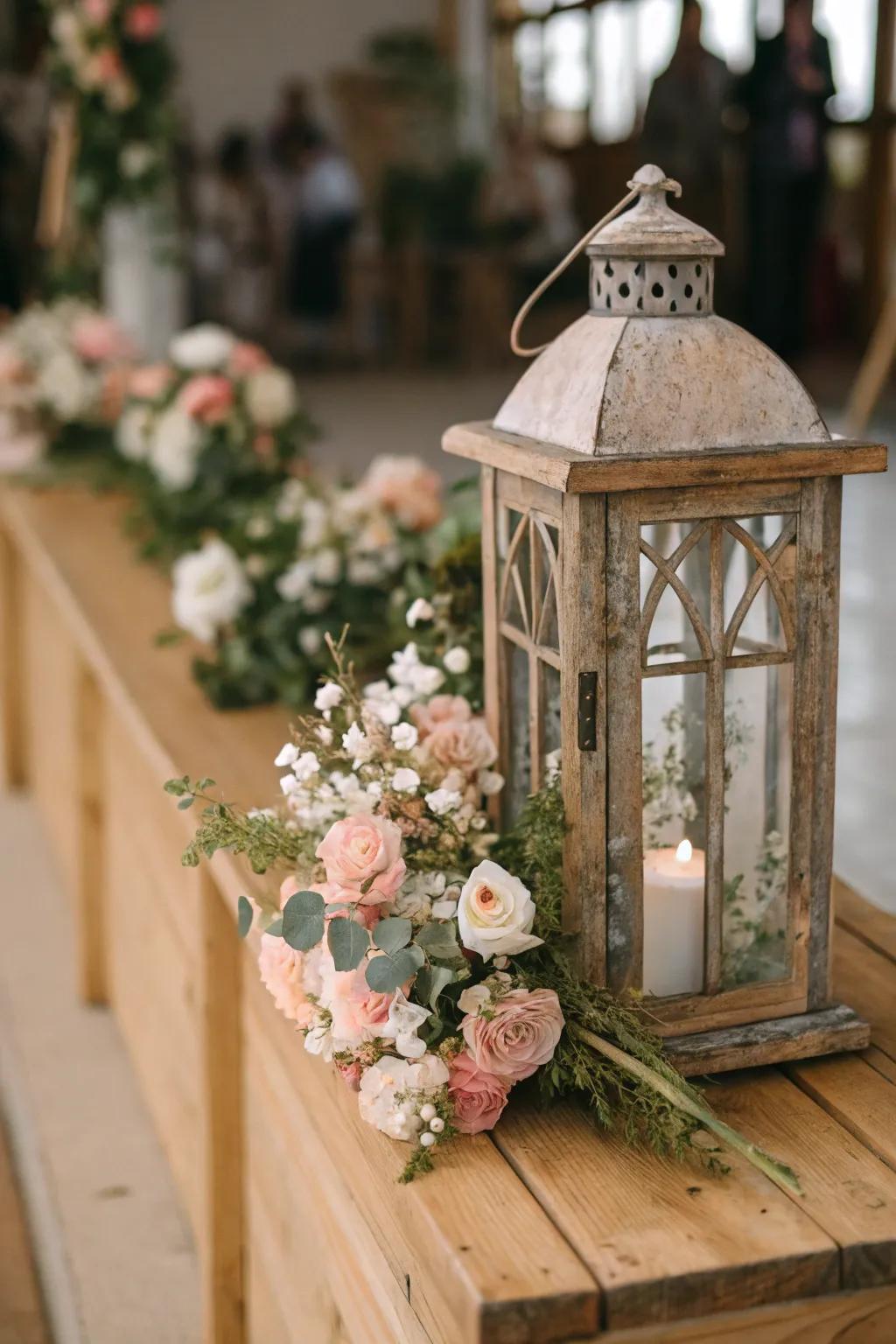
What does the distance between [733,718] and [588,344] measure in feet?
0.94

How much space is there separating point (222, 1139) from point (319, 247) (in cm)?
991

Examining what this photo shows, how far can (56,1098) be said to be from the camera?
2678mm

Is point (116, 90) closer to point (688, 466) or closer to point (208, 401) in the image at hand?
point (208, 401)

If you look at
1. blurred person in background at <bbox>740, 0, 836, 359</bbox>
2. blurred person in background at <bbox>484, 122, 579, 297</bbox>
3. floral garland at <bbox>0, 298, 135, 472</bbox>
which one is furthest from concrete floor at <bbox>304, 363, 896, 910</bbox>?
blurred person in background at <bbox>484, 122, 579, 297</bbox>

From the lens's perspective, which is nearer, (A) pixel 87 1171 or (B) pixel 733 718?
(B) pixel 733 718

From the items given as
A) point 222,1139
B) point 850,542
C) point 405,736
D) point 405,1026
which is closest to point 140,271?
point 850,542

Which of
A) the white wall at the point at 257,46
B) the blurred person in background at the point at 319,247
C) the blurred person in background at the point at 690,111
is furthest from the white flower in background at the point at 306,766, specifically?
the white wall at the point at 257,46

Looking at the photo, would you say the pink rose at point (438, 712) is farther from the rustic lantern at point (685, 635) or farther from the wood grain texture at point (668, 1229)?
the wood grain texture at point (668, 1229)

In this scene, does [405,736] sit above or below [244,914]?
above

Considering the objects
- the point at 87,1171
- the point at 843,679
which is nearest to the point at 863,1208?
the point at 87,1171

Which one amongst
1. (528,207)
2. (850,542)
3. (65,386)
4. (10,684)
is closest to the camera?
(65,386)

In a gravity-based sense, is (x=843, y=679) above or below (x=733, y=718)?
below

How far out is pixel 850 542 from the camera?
534cm

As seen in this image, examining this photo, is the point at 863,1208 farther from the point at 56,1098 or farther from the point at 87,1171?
the point at 56,1098
